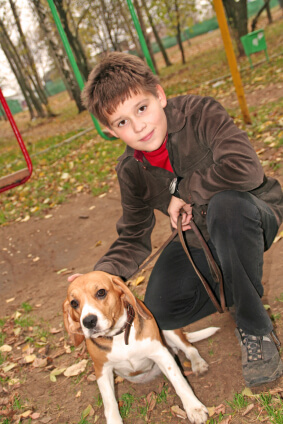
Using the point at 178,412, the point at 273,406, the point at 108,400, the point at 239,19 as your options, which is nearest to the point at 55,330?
the point at 108,400

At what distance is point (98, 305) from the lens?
2.21 metres

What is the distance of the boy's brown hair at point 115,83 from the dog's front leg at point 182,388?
1527mm

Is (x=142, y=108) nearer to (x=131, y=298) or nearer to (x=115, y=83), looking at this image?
(x=115, y=83)

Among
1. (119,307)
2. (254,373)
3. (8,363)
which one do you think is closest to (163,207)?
(119,307)

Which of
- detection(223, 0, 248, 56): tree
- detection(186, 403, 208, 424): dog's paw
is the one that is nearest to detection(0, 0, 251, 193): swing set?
detection(186, 403, 208, 424): dog's paw

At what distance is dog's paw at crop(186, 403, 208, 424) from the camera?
2.25 meters

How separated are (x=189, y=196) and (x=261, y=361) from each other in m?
1.04

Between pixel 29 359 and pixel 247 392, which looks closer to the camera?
pixel 247 392

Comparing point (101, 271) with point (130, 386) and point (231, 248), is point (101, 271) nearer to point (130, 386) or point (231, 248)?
point (231, 248)

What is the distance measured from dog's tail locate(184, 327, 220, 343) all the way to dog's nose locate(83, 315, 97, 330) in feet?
3.22

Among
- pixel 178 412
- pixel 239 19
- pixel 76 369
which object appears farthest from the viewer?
pixel 239 19

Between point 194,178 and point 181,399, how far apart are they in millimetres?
1347

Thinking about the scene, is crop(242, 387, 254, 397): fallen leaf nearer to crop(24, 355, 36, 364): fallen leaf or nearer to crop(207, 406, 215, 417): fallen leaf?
crop(207, 406, 215, 417): fallen leaf

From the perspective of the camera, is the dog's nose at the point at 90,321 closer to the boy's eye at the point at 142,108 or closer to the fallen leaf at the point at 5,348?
the boy's eye at the point at 142,108
